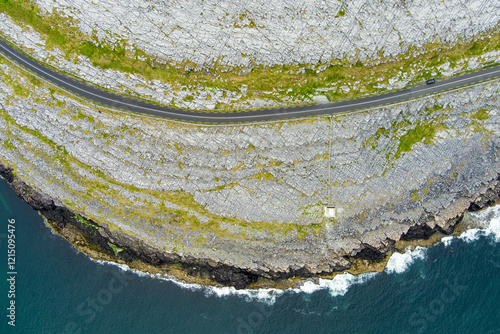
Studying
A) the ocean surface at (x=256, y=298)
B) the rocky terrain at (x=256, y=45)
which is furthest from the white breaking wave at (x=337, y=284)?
the rocky terrain at (x=256, y=45)

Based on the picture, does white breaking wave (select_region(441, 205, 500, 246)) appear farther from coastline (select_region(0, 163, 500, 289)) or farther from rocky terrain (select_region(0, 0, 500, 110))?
rocky terrain (select_region(0, 0, 500, 110))

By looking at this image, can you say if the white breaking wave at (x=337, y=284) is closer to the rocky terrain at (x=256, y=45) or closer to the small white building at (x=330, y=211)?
the small white building at (x=330, y=211)

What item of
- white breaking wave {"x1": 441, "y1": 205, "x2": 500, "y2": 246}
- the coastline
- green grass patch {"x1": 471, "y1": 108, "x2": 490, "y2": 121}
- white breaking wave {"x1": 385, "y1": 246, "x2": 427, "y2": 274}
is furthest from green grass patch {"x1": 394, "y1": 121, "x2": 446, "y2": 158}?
white breaking wave {"x1": 385, "y1": 246, "x2": 427, "y2": 274}

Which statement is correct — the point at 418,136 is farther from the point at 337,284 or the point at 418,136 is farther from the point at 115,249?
the point at 115,249

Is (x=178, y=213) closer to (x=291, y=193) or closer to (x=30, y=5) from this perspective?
(x=291, y=193)

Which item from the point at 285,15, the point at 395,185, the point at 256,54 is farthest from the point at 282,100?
the point at 395,185
